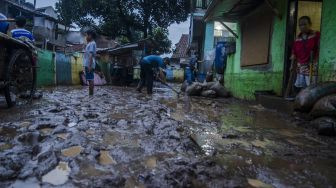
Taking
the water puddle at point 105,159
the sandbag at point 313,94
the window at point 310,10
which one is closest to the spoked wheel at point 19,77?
the water puddle at point 105,159

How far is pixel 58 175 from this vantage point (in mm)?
2072

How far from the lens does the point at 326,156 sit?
303 centimetres

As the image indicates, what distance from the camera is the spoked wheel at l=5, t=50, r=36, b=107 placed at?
470 centimetres

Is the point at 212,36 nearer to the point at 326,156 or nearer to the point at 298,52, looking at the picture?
the point at 298,52

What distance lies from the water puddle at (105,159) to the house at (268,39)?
14.9 ft

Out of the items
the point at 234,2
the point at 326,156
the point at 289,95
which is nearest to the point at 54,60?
the point at 234,2

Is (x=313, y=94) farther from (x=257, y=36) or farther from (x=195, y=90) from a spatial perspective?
(x=195, y=90)

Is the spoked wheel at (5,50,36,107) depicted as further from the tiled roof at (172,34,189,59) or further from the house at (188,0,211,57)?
the tiled roof at (172,34,189,59)

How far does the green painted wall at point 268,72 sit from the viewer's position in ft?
A: 25.3

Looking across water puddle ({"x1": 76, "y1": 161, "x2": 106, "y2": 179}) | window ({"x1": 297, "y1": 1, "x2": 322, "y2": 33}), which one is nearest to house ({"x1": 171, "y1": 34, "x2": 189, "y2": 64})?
window ({"x1": 297, "y1": 1, "x2": 322, "y2": 33})

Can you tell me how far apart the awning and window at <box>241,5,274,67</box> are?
0.21m

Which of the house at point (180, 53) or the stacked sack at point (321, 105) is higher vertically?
the house at point (180, 53)

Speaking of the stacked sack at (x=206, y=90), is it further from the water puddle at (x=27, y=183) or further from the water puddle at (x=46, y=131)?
the water puddle at (x=27, y=183)

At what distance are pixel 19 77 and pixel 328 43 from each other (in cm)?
542
